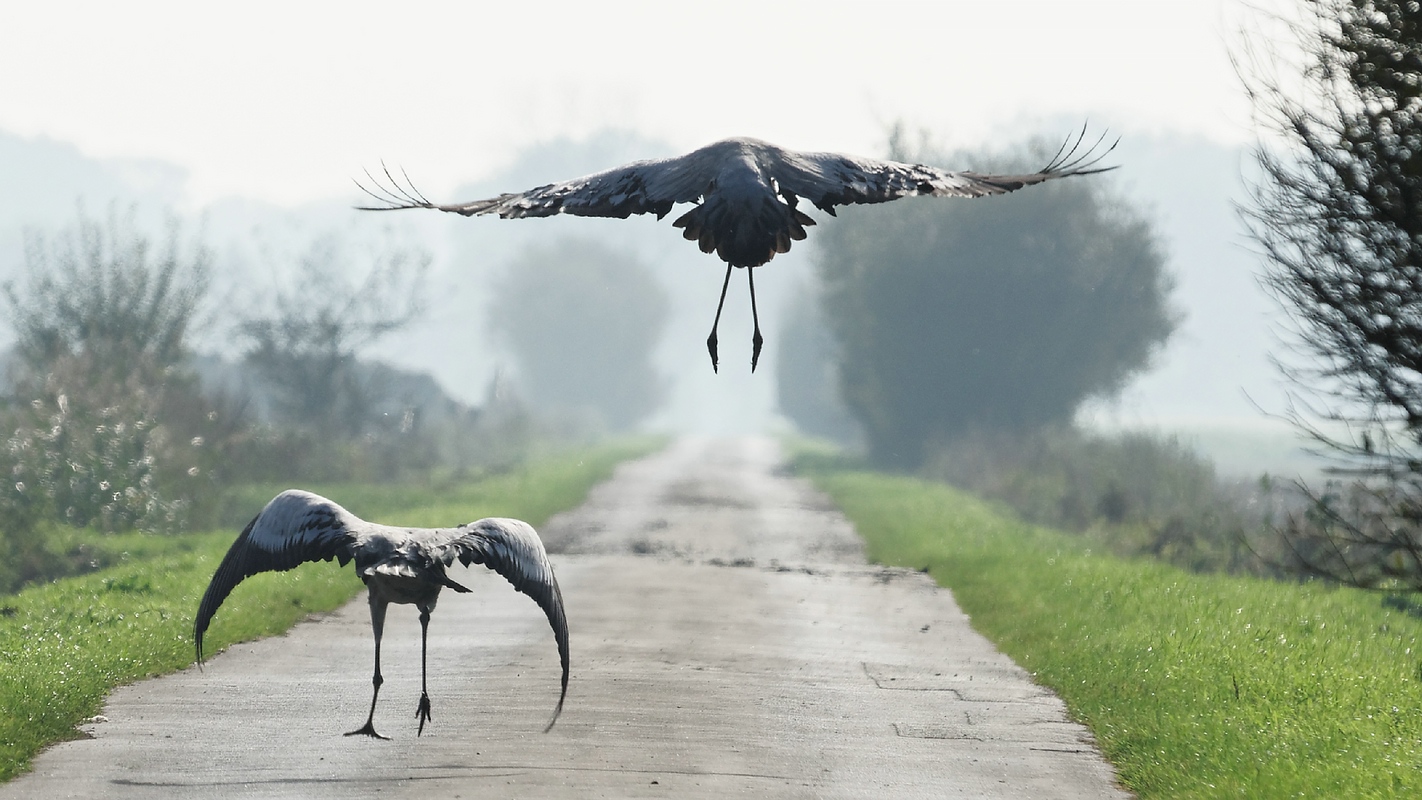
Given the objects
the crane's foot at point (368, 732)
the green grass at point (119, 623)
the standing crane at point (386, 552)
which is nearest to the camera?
the standing crane at point (386, 552)

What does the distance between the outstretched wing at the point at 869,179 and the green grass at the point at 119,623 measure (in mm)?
5482

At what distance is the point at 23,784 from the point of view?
23.9 feet

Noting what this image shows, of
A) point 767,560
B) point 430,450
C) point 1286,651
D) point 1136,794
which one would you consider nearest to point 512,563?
point 1136,794

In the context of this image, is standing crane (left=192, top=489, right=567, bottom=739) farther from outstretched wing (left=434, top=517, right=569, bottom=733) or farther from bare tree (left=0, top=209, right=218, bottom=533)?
bare tree (left=0, top=209, right=218, bottom=533)

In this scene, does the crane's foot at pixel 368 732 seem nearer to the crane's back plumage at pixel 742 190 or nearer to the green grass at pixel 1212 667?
the crane's back plumage at pixel 742 190

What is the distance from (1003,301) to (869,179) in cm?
3696

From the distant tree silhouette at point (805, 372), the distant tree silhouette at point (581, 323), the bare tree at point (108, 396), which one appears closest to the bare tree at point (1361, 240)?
the bare tree at point (108, 396)

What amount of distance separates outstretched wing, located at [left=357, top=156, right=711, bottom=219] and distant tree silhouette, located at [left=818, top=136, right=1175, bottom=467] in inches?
1404

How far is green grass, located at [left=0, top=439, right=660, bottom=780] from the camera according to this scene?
8.74m

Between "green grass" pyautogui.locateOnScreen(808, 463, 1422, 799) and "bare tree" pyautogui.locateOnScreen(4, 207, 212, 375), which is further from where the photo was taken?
"bare tree" pyautogui.locateOnScreen(4, 207, 212, 375)

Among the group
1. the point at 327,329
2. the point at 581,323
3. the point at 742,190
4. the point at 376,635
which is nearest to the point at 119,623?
the point at 376,635

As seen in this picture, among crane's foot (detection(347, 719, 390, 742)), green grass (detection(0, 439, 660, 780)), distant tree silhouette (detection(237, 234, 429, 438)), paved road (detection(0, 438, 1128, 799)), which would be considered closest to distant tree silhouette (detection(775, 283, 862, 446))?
distant tree silhouette (detection(237, 234, 429, 438))

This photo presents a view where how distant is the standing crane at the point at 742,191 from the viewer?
21.2ft

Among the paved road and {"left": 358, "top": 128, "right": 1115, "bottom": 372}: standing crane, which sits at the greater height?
{"left": 358, "top": 128, "right": 1115, "bottom": 372}: standing crane
